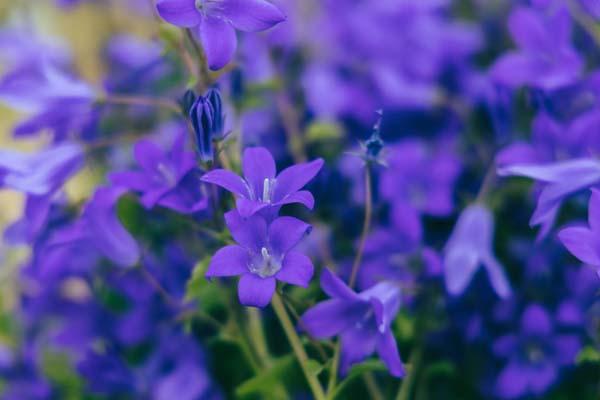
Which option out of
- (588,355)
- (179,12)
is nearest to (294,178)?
(179,12)

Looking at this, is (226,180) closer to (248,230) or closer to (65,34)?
(248,230)

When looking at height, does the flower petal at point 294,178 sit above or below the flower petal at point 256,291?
above

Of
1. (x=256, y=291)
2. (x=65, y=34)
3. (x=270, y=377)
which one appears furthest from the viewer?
(x=65, y=34)

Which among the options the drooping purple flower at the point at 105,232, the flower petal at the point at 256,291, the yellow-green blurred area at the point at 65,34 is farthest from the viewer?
the yellow-green blurred area at the point at 65,34

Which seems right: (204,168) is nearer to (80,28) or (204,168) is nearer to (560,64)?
(560,64)

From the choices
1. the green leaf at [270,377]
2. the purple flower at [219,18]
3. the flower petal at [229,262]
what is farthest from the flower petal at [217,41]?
the green leaf at [270,377]

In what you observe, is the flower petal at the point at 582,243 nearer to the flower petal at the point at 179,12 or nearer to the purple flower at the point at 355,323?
the purple flower at the point at 355,323
